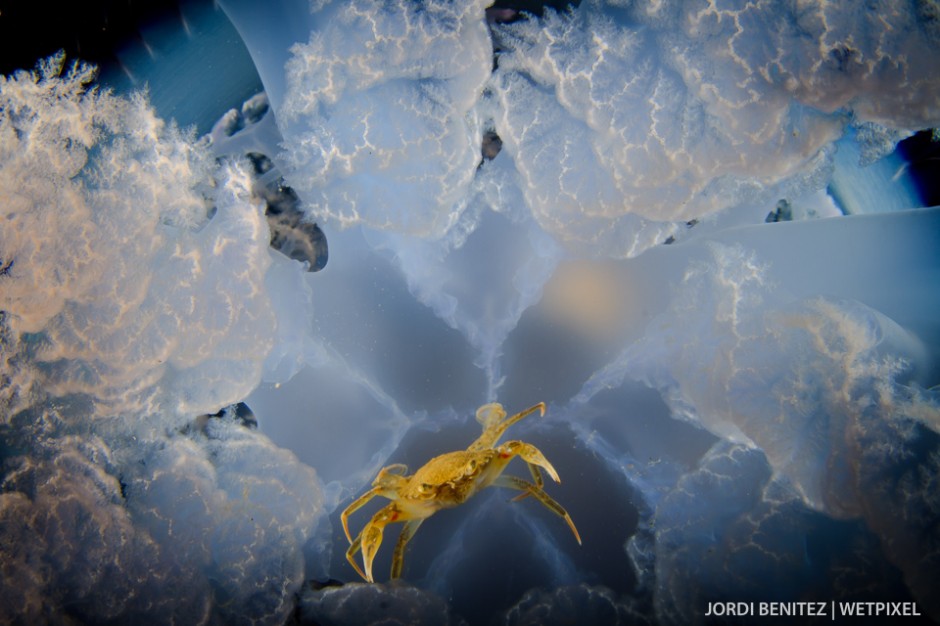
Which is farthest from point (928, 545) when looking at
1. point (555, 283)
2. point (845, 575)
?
point (555, 283)

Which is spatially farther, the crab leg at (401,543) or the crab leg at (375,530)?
the crab leg at (401,543)

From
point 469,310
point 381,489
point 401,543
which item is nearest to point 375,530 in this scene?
point 381,489

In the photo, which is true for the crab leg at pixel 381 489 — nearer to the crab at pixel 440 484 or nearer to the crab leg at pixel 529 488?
the crab at pixel 440 484

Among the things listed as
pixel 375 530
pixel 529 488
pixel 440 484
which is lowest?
pixel 529 488

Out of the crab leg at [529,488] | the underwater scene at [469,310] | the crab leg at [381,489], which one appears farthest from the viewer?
the crab leg at [529,488]

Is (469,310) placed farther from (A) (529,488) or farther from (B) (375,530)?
(B) (375,530)

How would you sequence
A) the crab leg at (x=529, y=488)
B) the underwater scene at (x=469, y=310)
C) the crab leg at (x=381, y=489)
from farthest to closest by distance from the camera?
the crab leg at (x=529, y=488) < the crab leg at (x=381, y=489) < the underwater scene at (x=469, y=310)

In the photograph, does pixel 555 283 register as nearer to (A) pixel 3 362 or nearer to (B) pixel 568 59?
(B) pixel 568 59

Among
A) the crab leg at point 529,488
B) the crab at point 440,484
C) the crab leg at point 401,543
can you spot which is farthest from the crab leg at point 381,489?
the crab leg at point 529,488

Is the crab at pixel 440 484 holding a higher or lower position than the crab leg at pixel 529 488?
higher
